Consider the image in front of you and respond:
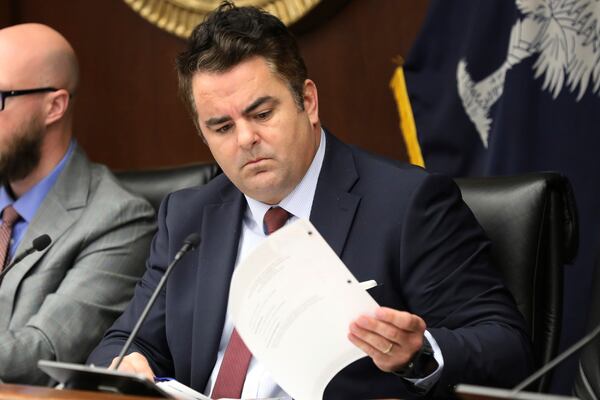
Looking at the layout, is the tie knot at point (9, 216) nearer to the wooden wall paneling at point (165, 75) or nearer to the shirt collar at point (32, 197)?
the shirt collar at point (32, 197)

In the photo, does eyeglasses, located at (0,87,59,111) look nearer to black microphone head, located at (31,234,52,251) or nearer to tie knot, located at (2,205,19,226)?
tie knot, located at (2,205,19,226)

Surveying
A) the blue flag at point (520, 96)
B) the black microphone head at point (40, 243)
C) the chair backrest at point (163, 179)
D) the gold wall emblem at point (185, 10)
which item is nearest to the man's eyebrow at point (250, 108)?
the black microphone head at point (40, 243)

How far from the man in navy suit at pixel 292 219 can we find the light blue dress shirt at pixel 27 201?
78 cm

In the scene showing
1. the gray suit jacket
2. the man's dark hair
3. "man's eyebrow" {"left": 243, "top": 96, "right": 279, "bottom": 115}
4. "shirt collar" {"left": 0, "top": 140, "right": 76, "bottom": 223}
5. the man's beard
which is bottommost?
the gray suit jacket

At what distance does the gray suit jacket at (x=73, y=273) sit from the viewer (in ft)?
9.89

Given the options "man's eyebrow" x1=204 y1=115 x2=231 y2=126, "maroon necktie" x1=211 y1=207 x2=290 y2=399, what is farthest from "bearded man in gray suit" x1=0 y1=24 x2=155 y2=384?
"man's eyebrow" x1=204 y1=115 x2=231 y2=126

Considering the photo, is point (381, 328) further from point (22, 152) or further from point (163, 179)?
point (22, 152)

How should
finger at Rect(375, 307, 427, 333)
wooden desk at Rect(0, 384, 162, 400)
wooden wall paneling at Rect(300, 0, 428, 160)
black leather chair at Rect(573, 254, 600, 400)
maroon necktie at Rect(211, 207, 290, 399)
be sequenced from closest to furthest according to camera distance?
wooden desk at Rect(0, 384, 162, 400)
finger at Rect(375, 307, 427, 333)
black leather chair at Rect(573, 254, 600, 400)
maroon necktie at Rect(211, 207, 290, 399)
wooden wall paneling at Rect(300, 0, 428, 160)

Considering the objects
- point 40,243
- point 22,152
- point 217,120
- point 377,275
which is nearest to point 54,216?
point 22,152

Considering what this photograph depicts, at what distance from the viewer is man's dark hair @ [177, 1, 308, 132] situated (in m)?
2.51

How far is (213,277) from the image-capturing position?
2561mm

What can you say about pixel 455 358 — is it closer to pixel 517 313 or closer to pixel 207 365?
pixel 517 313

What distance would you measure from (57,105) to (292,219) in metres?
1.34

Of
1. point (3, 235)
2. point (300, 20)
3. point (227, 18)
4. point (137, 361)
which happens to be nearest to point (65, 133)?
point (3, 235)
